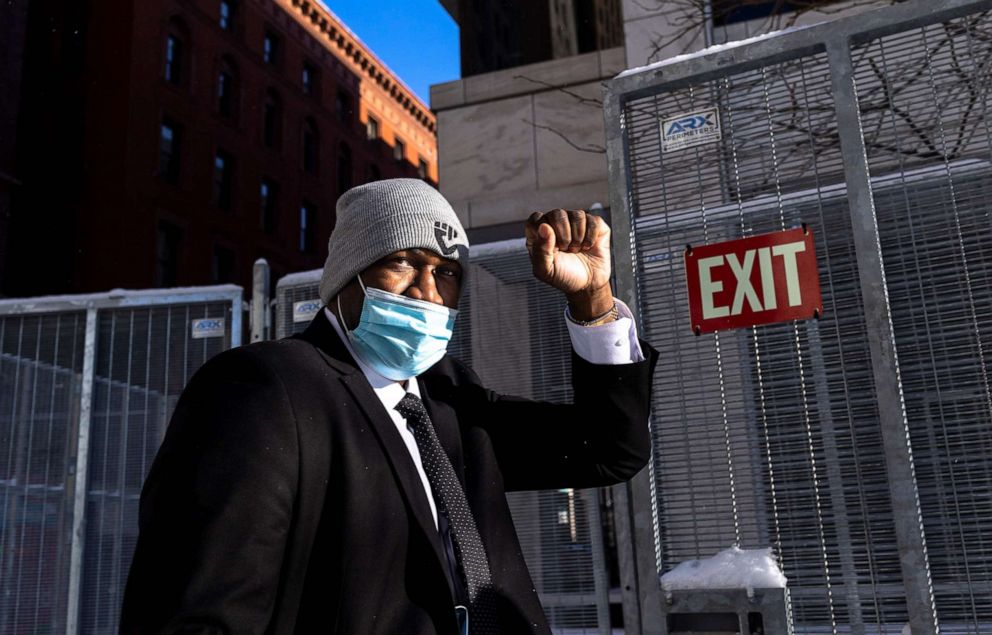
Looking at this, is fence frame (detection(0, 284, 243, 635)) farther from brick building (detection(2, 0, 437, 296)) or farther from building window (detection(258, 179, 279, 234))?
building window (detection(258, 179, 279, 234))

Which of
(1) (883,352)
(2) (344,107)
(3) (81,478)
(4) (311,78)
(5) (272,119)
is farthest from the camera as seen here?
(2) (344,107)

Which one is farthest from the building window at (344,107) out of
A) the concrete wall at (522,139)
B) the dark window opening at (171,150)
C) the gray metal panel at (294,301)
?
the gray metal panel at (294,301)

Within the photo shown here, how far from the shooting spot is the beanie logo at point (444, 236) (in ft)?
7.37

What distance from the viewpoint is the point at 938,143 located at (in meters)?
3.00

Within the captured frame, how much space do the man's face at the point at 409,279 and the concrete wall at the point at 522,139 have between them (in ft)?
36.9

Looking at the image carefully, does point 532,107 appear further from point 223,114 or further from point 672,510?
point 223,114

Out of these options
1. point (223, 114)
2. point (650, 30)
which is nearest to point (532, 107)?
point (650, 30)

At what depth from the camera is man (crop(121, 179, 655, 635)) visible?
5.56 ft

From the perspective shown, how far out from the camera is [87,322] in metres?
6.75

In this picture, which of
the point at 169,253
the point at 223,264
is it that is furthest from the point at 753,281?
the point at 223,264

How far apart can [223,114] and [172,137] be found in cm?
327

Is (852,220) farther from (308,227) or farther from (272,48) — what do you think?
(272,48)

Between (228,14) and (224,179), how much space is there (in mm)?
5938

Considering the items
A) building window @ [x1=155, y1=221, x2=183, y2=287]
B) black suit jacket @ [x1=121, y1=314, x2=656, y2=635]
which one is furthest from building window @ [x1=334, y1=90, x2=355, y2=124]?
black suit jacket @ [x1=121, y1=314, x2=656, y2=635]
